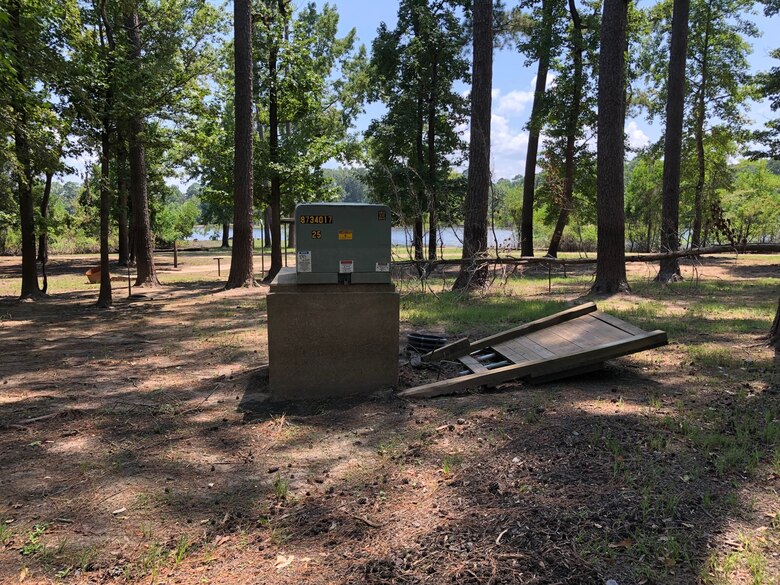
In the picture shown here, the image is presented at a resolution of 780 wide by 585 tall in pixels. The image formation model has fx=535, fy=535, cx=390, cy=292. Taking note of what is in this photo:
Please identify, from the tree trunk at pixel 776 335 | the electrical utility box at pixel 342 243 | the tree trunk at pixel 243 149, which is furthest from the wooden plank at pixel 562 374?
the tree trunk at pixel 243 149

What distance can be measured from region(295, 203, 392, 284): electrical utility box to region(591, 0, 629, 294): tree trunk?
8403mm

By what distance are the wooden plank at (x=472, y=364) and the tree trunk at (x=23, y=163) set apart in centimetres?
755

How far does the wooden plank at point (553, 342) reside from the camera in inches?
213

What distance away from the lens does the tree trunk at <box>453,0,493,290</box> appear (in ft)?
42.0

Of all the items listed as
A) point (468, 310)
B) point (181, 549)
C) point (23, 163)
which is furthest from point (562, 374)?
point (23, 163)

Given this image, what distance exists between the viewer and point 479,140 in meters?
13.5

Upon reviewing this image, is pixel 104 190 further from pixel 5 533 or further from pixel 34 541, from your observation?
pixel 34 541

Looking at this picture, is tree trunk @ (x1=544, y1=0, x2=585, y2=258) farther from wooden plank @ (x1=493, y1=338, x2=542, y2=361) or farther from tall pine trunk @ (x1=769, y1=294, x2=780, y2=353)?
wooden plank @ (x1=493, y1=338, x2=542, y2=361)

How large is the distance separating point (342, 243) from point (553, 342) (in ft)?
8.40

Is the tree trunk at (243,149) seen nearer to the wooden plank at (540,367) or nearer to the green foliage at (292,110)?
the green foliage at (292,110)

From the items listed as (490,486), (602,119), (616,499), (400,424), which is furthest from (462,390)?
(602,119)

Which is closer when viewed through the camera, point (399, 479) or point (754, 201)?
point (399, 479)

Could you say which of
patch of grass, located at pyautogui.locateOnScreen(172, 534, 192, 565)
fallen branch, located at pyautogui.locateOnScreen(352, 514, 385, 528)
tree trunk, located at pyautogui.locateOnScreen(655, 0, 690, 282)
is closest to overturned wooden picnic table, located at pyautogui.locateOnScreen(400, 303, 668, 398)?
fallen branch, located at pyautogui.locateOnScreen(352, 514, 385, 528)

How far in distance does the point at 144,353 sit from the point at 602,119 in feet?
33.5
